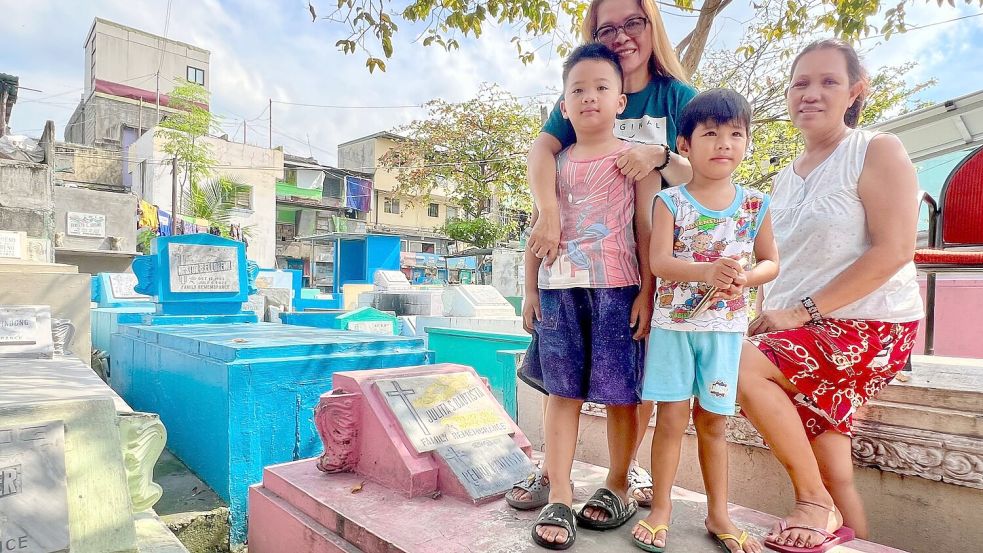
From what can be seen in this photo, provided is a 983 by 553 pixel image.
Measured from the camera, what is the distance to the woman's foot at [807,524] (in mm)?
1636

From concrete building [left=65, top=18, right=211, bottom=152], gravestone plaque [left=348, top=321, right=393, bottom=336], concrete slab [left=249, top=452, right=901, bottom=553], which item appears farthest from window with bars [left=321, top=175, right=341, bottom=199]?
concrete slab [left=249, top=452, right=901, bottom=553]

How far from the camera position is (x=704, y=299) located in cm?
162

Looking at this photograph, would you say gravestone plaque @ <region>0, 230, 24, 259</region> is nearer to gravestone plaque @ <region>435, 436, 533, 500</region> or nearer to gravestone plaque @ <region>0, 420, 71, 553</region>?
gravestone plaque @ <region>0, 420, 71, 553</region>

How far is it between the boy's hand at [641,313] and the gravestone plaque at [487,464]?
34.3 inches

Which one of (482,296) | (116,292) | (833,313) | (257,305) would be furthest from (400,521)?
(116,292)

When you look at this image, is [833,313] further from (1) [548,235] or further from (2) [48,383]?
(2) [48,383]

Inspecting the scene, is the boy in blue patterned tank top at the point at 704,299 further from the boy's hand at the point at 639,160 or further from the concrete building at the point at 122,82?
the concrete building at the point at 122,82

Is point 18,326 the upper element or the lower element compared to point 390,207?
lower

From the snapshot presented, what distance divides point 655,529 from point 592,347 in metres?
0.58

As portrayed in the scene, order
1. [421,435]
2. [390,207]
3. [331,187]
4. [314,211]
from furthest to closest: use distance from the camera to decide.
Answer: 1. [390,207]
2. [331,187]
3. [314,211]
4. [421,435]

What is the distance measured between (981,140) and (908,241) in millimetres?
3309

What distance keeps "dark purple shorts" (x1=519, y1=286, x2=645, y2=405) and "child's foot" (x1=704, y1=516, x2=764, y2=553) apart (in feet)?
1.45

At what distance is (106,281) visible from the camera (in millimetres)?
8453

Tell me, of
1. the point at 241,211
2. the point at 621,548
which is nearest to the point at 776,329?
the point at 621,548
